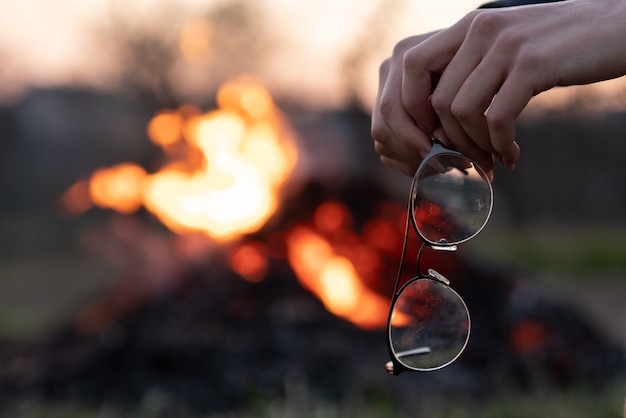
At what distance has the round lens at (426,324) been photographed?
1614mm

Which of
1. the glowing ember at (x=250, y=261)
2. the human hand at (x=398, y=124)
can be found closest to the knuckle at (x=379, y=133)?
the human hand at (x=398, y=124)

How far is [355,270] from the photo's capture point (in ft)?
20.0

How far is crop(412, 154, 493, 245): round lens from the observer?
1.60 meters

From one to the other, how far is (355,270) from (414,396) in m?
1.50

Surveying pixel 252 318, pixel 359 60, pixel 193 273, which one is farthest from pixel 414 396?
pixel 359 60

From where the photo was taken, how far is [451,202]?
1.65 metres

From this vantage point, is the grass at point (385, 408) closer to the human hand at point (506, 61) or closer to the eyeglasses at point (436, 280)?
the eyeglasses at point (436, 280)

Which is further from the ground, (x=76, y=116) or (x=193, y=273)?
(x=193, y=273)

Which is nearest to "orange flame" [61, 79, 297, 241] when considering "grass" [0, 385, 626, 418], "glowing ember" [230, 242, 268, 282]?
"glowing ember" [230, 242, 268, 282]

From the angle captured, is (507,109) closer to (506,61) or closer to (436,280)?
(506,61)

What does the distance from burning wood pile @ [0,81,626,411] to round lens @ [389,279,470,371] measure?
3182 mm

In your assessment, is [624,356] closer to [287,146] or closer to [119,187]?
[287,146]

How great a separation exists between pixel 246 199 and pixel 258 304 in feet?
3.55

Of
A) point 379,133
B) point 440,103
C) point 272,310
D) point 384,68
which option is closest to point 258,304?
point 272,310
